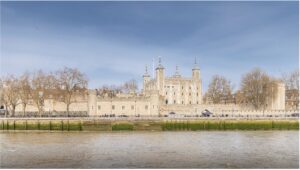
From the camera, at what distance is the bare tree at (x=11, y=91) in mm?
66488

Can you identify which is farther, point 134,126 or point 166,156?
point 134,126

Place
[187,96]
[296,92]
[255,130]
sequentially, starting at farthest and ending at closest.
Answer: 1. [187,96]
2. [296,92]
3. [255,130]

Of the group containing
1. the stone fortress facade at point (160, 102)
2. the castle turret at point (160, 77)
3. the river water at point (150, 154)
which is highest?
the castle turret at point (160, 77)

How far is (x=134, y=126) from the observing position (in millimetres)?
48406

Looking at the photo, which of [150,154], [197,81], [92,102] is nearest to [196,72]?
[197,81]

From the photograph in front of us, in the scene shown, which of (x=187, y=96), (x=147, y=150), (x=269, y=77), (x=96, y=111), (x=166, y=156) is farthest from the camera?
(x=187, y=96)

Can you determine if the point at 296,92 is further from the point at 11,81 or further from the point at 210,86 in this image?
the point at 11,81

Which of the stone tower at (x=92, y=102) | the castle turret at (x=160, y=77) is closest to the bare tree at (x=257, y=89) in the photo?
the castle turret at (x=160, y=77)

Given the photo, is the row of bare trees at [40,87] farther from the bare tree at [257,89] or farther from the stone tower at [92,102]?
the bare tree at [257,89]

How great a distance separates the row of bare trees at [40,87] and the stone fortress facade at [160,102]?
11.0 ft

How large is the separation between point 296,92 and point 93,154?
72.0 metres

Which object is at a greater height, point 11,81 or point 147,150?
point 11,81

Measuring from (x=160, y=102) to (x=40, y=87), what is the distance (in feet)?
77.9

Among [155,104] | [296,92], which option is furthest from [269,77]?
[155,104]
